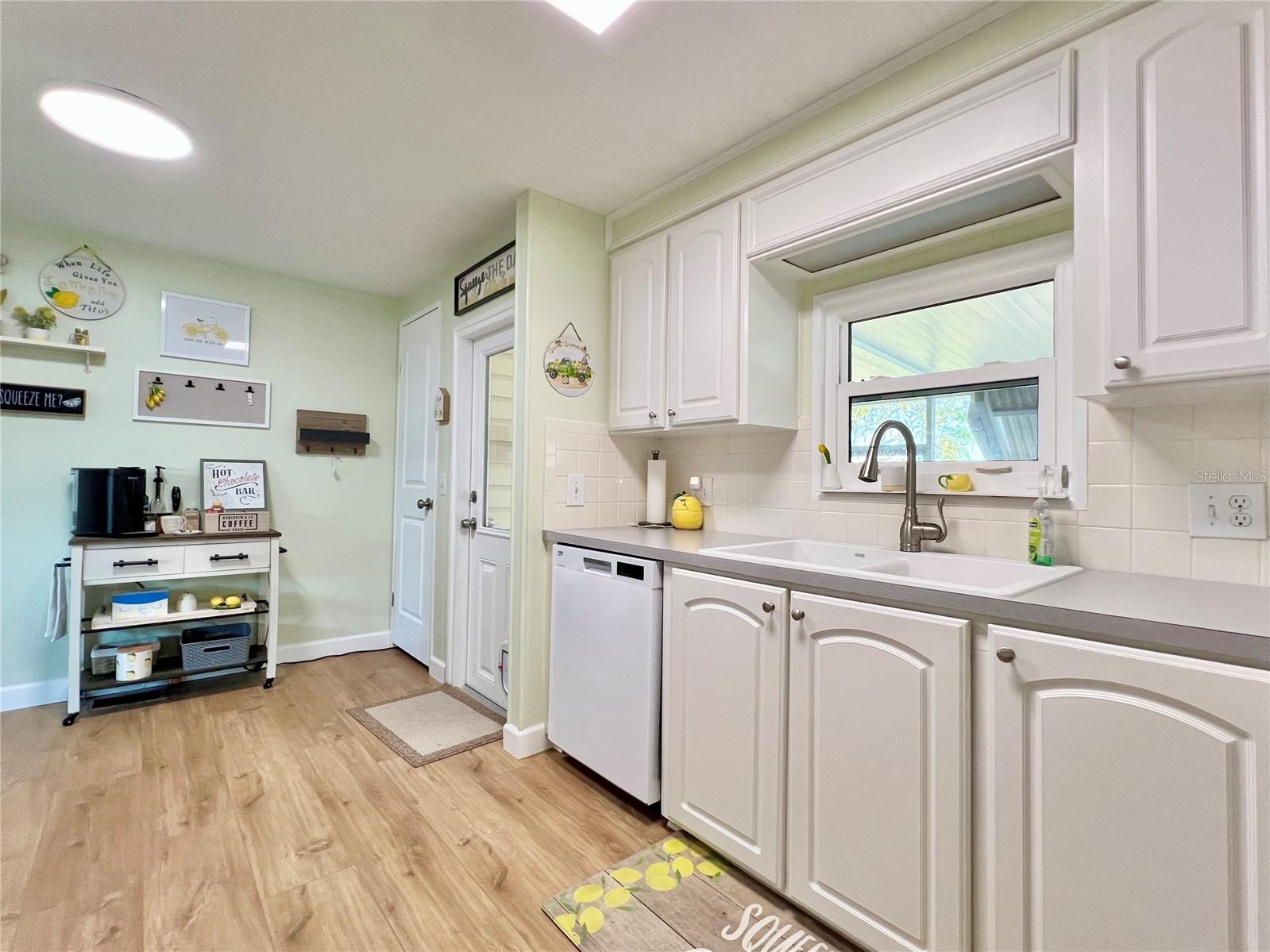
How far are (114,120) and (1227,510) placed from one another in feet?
11.3

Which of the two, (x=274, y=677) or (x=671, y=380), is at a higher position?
(x=671, y=380)

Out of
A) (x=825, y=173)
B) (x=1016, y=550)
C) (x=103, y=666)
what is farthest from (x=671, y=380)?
(x=103, y=666)

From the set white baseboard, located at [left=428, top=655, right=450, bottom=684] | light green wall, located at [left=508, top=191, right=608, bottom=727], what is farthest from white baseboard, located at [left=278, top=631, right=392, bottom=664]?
light green wall, located at [left=508, top=191, right=608, bottom=727]

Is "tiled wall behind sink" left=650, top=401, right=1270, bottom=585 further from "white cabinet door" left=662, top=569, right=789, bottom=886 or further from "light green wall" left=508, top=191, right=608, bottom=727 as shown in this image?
"light green wall" left=508, top=191, right=608, bottom=727

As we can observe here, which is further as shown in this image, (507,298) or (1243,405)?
(507,298)

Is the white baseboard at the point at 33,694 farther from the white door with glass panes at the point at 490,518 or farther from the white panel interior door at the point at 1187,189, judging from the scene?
the white panel interior door at the point at 1187,189

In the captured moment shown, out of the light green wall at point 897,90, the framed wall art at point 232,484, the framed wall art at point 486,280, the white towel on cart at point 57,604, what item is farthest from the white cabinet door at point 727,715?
the white towel on cart at point 57,604

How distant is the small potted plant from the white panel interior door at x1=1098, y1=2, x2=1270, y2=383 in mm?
4220

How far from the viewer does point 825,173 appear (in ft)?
5.87

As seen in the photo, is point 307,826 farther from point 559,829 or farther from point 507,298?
point 507,298

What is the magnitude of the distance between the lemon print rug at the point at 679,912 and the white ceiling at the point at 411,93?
2.37m

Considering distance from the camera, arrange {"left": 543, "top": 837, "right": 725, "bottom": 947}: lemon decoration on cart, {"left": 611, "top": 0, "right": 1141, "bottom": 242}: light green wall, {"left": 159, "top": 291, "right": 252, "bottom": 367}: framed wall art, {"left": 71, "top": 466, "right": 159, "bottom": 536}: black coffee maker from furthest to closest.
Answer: {"left": 159, "top": 291, "right": 252, "bottom": 367}: framed wall art → {"left": 71, "top": 466, "right": 159, "bottom": 536}: black coffee maker → {"left": 543, "top": 837, "right": 725, "bottom": 947}: lemon decoration on cart → {"left": 611, "top": 0, "right": 1141, "bottom": 242}: light green wall

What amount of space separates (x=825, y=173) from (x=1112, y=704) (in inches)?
63.0

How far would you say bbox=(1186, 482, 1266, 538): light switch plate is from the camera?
4.12ft
